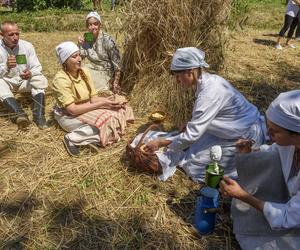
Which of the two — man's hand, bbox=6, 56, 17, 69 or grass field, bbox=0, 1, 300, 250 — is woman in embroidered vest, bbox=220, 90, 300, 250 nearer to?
grass field, bbox=0, 1, 300, 250

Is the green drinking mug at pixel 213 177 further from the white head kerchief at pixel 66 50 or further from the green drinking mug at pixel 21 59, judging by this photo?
the green drinking mug at pixel 21 59

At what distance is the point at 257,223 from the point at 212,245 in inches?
16.5

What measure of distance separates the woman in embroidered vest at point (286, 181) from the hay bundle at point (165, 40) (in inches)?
82.8

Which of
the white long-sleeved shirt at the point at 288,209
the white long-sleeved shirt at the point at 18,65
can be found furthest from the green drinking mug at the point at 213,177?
the white long-sleeved shirt at the point at 18,65

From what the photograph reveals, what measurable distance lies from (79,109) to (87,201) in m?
1.04

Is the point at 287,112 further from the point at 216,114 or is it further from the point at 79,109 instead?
the point at 79,109

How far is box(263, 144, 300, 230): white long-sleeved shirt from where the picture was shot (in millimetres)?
2055

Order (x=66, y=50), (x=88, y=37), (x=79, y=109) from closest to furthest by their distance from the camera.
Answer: (x=66, y=50), (x=79, y=109), (x=88, y=37)

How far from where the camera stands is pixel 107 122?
12.2 feet

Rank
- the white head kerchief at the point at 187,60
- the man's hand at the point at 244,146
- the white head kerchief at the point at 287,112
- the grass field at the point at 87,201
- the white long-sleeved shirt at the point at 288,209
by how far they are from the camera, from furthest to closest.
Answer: the man's hand at the point at 244,146 < the white head kerchief at the point at 187,60 < the grass field at the point at 87,201 < the white long-sleeved shirt at the point at 288,209 < the white head kerchief at the point at 287,112

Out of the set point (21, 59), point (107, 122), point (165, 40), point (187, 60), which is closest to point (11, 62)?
point (21, 59)

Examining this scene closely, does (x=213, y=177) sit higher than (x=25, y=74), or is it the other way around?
(x=213, y=177)

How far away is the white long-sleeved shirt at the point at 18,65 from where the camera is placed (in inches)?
174

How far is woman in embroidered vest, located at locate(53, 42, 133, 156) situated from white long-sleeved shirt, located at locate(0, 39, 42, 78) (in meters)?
1.00
